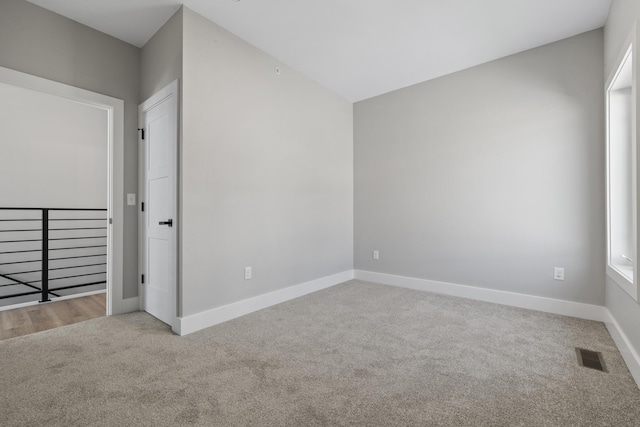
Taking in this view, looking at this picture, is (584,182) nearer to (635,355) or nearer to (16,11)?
(635,355)

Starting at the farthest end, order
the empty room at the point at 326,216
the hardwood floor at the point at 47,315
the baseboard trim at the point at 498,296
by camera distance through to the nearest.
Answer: the baseboard trim at the point at 498,296 → the hardwood floor at the point at 47,315 → the empty room at the point at 326,216

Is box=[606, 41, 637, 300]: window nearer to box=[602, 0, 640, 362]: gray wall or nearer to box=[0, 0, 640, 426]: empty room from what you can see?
box=[0, 0, 640, 426]: empty room

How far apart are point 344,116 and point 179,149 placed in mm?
2614

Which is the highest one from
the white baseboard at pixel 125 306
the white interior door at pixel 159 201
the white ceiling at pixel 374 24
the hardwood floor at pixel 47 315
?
the white ceiling at pixel 374 24

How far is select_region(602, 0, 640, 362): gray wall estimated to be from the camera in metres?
1.75

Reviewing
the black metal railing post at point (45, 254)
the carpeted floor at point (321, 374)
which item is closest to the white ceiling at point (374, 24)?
the black metal railing post at point (45, 254)

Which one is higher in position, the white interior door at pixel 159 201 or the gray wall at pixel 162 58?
the gray wall at pixel 162 58

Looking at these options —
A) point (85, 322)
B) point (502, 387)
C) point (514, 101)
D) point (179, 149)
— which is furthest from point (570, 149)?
point (85, 322)

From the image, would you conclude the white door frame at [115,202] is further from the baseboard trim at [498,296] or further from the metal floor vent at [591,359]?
the metal floor vent at [591,359]

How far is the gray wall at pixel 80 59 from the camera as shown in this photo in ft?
7.43

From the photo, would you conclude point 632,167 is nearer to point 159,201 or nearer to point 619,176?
point 619,176

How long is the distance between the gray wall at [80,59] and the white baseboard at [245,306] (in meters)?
1.01

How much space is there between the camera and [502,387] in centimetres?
161

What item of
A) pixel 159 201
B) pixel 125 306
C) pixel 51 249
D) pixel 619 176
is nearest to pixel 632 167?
pixel 619 176
